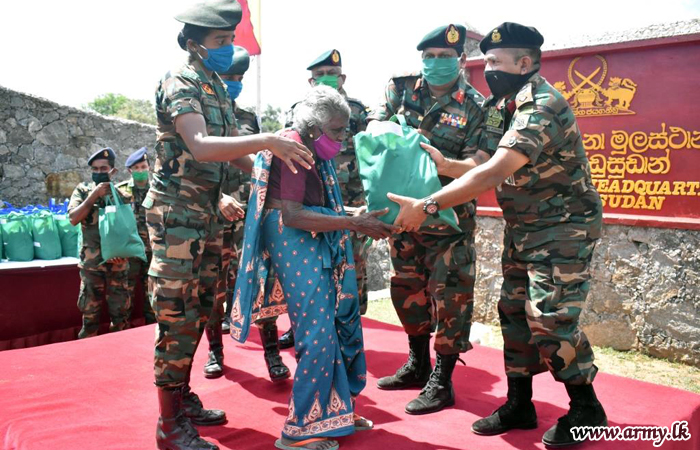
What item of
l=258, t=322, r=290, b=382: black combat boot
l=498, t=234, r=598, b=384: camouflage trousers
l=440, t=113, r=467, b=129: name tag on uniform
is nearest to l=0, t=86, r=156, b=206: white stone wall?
l=258, t=322, r=290, b=382: black combat boot

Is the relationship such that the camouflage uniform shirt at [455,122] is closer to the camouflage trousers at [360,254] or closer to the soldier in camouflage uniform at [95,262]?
the camouflage trousers at [360,254]

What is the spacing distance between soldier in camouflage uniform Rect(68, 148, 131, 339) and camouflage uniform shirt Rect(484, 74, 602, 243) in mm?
4257

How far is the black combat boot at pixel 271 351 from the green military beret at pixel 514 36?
92.0 inches

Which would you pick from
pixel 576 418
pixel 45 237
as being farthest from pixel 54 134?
pixel 576 418

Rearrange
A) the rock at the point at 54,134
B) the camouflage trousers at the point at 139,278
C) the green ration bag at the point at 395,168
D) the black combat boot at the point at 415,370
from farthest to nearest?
the rock at the point at 54,134, the camouflage trousers at the point at 139,278, the black combat boot at the point at 415,370, the green ration bag at the point at 395,168

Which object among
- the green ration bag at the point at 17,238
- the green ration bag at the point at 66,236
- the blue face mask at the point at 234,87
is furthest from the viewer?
the green ration bag at the point at 66,236

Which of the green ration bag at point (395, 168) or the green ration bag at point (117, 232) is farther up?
the green ration bag at point (395, 168)

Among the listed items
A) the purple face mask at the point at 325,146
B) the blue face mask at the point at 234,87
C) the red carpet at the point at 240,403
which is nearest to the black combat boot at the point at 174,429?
the red carpet at the point at 240,403

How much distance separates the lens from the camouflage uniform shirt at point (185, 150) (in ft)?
9.52

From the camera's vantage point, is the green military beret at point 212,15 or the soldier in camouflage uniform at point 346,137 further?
the soldier in camouflage uniform at point 346,137

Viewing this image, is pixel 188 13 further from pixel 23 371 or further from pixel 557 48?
pixel 557 48

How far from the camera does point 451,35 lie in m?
3.74

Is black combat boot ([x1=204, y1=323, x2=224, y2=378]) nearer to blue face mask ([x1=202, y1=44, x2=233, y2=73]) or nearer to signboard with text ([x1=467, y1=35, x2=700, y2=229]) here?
blue face mask ([x1=202, y1=44, x2=233, y2=73])

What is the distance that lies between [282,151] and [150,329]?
3.27 meters
